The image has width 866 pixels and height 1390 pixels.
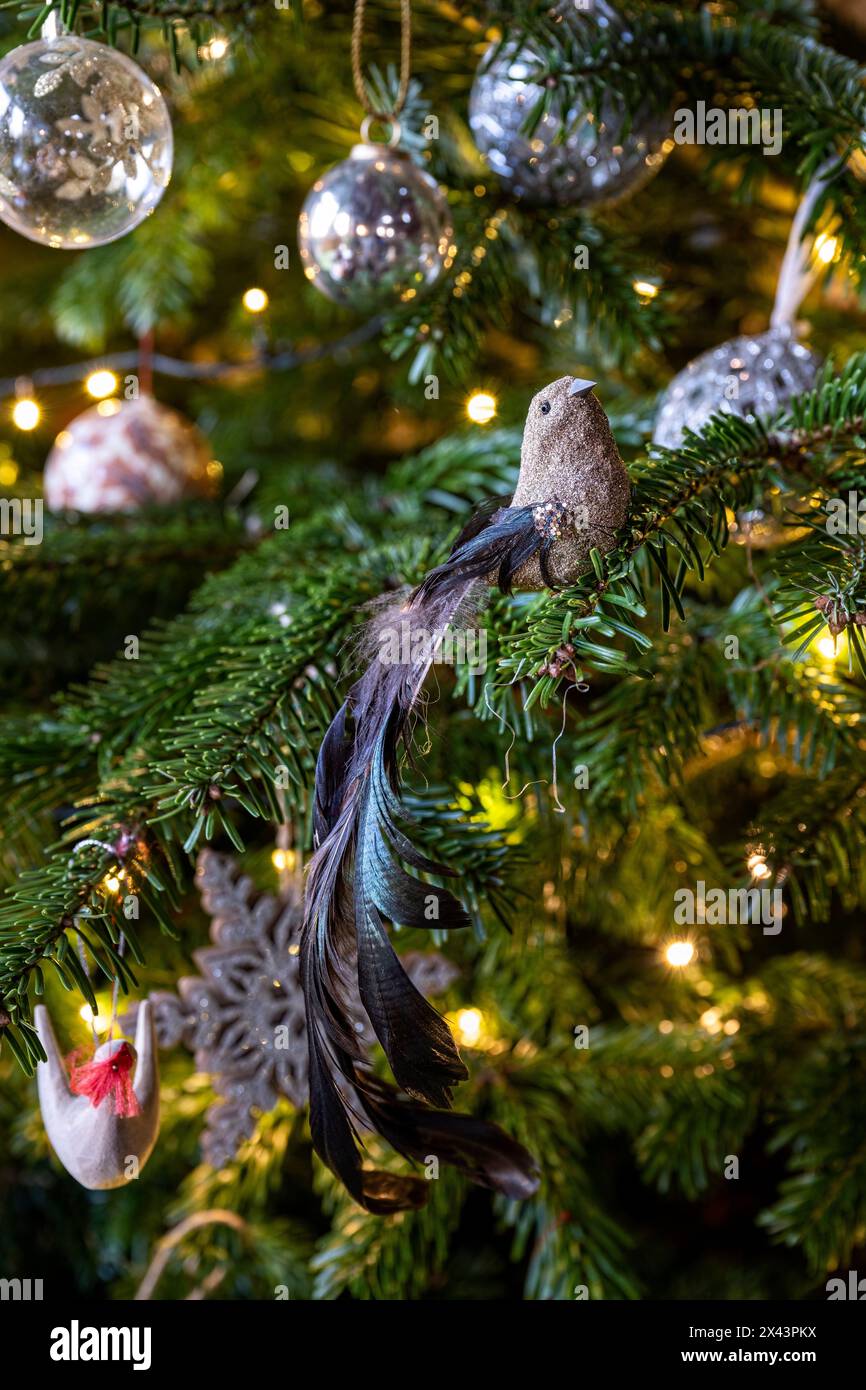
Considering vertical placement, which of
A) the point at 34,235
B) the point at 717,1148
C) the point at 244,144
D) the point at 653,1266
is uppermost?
the point at 244,144

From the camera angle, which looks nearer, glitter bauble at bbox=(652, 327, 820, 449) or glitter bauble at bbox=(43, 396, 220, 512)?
glitter bauble at bbox=(652, 327, 820, 449)

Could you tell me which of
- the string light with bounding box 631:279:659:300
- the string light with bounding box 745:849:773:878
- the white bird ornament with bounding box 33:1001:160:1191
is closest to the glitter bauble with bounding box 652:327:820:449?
the string light with bounding box 631:279:659:300

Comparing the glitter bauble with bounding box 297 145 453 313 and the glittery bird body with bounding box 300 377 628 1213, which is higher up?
the glitter bauble with bounding box 297 145 453 313

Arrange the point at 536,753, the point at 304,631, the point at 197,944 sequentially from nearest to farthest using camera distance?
the point at 304,631 → the point at 536,753 → the point at 197,944

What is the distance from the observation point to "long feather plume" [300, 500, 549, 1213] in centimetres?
43

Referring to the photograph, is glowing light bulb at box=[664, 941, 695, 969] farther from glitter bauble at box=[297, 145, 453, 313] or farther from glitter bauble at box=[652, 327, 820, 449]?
glitter bauble at box=[297, 145, 453, 313]

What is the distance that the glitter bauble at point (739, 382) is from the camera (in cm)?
63

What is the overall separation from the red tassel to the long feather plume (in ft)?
0.37

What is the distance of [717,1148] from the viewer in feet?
2.48

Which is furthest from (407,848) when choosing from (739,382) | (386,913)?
(739,382)

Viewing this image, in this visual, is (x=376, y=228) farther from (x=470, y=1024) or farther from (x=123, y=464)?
(x=470, y=1024)

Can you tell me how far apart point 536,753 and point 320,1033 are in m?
0.26
